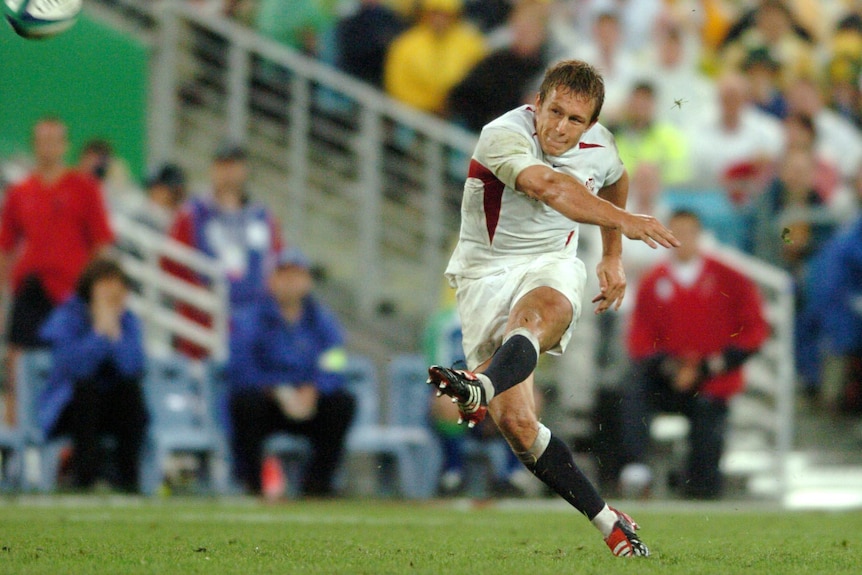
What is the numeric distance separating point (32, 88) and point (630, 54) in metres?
5.90

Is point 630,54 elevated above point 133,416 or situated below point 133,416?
above

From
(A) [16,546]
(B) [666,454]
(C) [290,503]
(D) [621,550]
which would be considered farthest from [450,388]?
(B) [666,454]

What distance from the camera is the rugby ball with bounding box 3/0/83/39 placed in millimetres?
8031

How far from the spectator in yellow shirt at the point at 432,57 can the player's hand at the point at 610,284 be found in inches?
333

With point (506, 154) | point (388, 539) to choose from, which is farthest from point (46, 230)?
point (506, 154)

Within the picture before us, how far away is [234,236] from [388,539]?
593 centimetres

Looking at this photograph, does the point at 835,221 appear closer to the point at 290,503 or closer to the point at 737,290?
the point at 737,290

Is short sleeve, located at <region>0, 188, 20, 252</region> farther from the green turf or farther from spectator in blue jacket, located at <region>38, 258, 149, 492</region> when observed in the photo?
the green turf

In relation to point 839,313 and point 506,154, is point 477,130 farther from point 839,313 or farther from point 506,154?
point 506,154

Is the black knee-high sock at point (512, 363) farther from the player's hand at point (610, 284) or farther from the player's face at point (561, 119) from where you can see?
the player's face at point (561, 119)

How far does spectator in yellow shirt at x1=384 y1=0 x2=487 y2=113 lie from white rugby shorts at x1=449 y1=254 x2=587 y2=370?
8.40 m

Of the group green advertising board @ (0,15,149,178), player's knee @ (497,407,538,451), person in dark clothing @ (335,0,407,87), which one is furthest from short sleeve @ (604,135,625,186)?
green advertising board @ (0,15,149,178)

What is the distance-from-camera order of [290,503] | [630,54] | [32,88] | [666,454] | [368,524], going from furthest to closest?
[630,54]
[32,88]
[666,454]
[290,503]
[368,524]

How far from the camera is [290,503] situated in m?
11.8
